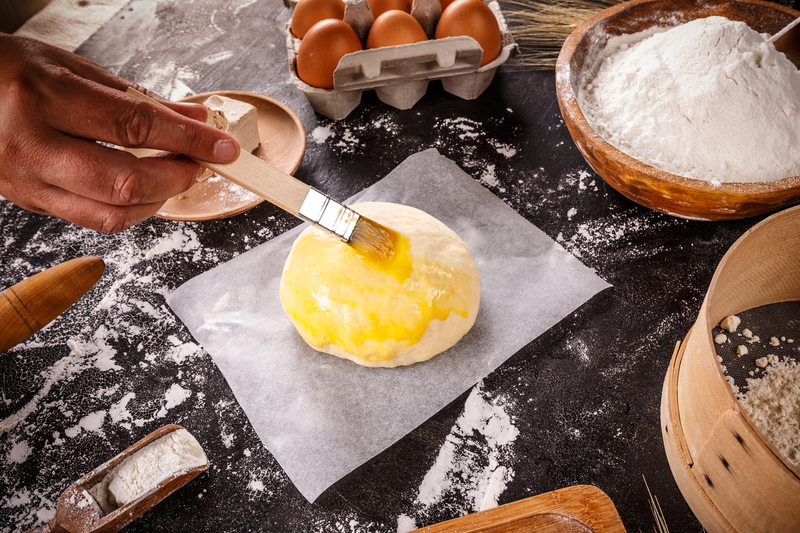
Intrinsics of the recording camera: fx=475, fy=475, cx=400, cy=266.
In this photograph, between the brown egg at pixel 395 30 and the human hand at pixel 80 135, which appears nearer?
the human hand at pixel 80 135

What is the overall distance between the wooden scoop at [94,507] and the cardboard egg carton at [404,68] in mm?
1305

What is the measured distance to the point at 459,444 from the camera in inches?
47.4

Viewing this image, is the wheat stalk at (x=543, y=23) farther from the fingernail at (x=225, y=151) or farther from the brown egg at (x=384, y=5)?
the fingernail at (x=225, y=151)

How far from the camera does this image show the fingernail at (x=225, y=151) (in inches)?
38.4

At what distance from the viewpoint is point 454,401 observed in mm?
1268

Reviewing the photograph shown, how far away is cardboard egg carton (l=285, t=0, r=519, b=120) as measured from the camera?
1658 millimetres

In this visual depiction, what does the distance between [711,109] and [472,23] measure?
0.83 metres

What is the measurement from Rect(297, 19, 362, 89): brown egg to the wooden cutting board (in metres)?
1.48

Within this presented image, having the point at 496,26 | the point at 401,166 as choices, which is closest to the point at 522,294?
the point at 401,166

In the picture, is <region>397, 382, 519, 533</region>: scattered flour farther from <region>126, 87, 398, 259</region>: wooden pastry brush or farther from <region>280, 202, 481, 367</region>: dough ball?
<region>126, 87, 398, 259</region>: wooden pastry brush

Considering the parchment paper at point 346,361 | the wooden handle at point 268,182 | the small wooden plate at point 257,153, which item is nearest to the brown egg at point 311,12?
the small wooden plate at point 257,153

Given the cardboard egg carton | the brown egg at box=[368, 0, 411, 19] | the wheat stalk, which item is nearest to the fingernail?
the cardboard egg carton

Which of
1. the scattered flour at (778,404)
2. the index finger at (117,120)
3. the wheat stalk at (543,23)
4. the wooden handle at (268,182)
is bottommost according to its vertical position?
the scattered flour at (778,404)

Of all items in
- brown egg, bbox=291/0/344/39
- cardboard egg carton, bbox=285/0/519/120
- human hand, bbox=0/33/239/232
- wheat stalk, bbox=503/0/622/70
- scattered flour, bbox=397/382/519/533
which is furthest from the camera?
wheat stalk, bbox=503/0/622/70
